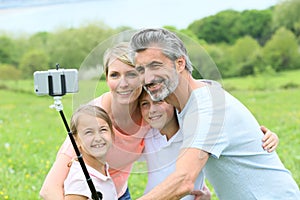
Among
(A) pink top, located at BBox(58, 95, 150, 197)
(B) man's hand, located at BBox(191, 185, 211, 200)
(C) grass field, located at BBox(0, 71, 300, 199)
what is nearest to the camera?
(A) pink top, located at BBox(58, 95, 150, 197)

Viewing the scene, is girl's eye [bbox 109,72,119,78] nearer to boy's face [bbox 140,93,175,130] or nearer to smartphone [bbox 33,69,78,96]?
boy's face [bbox 140,93,175,130]

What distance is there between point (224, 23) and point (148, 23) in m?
1.35

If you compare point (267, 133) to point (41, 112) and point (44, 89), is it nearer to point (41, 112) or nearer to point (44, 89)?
point (44, 89)

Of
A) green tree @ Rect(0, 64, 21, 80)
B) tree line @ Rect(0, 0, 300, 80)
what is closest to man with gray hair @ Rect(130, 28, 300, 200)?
tree line @ Rect(0, 0, 300, 80)

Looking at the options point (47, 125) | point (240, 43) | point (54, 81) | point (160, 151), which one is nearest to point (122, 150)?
point (160, 151)

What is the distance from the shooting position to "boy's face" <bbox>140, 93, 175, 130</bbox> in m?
2.33

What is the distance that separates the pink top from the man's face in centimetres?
28

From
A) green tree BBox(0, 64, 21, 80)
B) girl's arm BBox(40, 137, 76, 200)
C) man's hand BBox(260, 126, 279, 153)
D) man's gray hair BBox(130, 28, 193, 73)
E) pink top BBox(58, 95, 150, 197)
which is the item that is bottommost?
green tree BBox(0, 64, 21, 80)

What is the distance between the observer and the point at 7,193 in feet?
13.2

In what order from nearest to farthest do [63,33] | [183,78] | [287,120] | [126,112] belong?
[183,78] → [126,112] → [287,120] → [63,33]

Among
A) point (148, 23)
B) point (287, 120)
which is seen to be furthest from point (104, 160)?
point (148, 23)

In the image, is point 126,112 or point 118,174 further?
point 118,174

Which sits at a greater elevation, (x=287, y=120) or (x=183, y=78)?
(x=183, y=78)

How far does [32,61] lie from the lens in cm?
923
